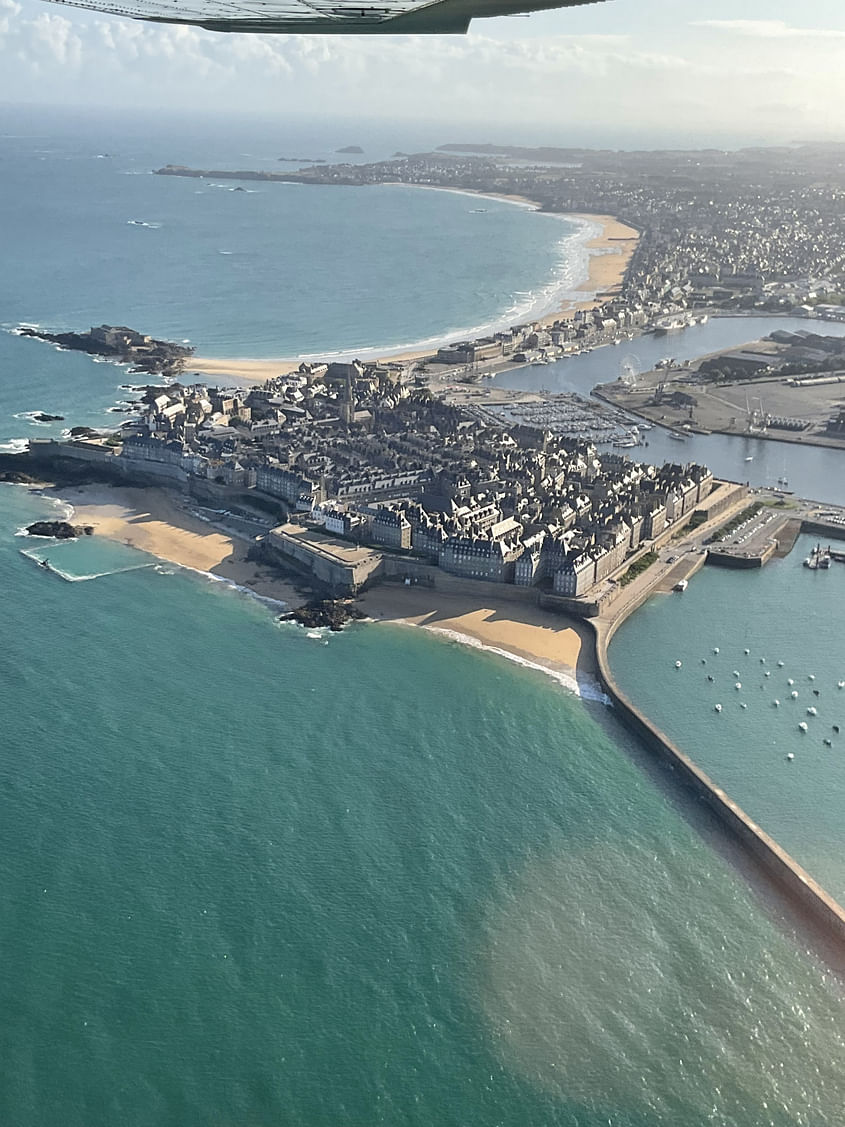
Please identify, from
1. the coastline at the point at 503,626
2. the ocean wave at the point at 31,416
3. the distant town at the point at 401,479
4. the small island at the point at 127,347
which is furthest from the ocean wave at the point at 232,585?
the small island at the point at 127,347

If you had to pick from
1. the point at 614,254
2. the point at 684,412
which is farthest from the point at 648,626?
the point at 614,254

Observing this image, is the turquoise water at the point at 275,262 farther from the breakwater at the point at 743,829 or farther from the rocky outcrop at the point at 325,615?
the breakwater at the point at 743,829

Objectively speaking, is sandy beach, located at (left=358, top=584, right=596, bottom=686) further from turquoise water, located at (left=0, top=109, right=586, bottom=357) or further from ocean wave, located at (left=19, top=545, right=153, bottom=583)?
turquoise water, located at (left=0, top=109, right=586, bottom=357)

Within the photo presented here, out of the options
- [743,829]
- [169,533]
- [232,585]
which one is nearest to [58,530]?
[169,533]

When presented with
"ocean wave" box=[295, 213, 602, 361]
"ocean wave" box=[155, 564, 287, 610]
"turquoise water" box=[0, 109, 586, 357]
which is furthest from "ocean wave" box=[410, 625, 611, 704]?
"turquoise water" box=[0, 109, 586, 357]

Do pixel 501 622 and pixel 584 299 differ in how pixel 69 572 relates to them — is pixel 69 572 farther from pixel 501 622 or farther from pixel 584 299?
pixel 584 299

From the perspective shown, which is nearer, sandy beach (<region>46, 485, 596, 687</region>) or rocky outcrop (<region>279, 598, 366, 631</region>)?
sandy beach (<region>46, 485, 596, 687</region>)
